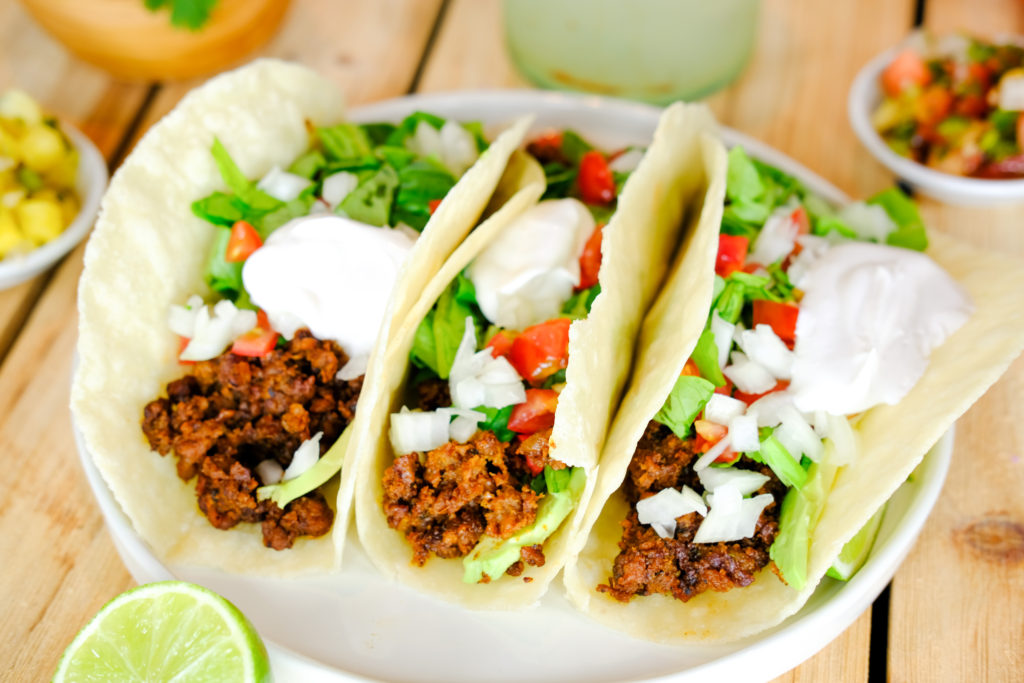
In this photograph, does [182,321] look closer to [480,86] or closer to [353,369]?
[353,369]

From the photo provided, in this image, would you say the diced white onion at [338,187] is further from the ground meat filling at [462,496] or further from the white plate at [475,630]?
the white plate at [475,630]

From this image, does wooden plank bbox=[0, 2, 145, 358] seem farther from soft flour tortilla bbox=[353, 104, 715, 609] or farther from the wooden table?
soft flour tortilla bbox=[353, 104, 715, 609]

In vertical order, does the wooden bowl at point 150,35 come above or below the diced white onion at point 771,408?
above

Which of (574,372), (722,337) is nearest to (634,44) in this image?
(722,337)

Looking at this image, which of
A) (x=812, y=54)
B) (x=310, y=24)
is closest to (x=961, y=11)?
(x=812, y=54)

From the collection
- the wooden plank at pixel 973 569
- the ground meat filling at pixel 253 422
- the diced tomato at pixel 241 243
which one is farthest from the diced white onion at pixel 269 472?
the wooden plank at pixel 973 569

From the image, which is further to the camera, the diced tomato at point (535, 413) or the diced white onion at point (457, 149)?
the diced white onion at point (457, 149)

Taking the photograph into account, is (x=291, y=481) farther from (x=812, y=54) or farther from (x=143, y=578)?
(x=812, y=54)
